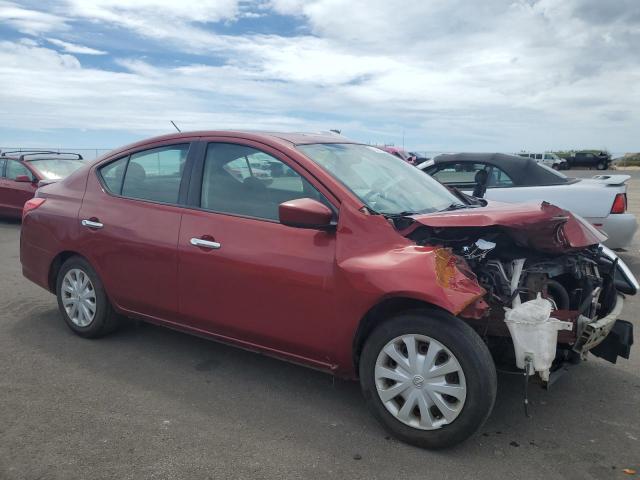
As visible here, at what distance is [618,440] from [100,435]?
2860 mm

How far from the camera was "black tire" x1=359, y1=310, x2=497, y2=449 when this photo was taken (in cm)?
290

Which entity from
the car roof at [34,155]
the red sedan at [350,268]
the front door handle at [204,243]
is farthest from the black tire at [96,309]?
the car roof at [34,155]

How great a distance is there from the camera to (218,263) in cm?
373

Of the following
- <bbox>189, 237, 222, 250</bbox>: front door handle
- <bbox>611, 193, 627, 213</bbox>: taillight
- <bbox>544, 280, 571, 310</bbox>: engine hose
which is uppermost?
<bbox>611, 193, 627, 213</bbox>: taillight

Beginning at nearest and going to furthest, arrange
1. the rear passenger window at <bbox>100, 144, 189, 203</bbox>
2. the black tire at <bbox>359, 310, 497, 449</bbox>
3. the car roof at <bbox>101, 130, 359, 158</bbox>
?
the black tire at <bbox>359, 310, 497, 449</bbox>, the car roof at <bbox>101, 130, 359, 158</bbox>, the rear passenger window at <bbox>100, 144, 189, 203</bbox>

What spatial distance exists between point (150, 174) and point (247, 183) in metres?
0.96

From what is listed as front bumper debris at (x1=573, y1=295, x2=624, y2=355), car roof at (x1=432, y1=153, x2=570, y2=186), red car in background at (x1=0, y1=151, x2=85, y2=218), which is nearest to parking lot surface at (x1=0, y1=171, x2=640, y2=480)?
front bumper debris at (x1=573, y1=295, x2=624, y2=355)

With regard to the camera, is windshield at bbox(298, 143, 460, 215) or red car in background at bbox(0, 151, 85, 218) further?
red car in background at bbox(0, 151, 85, 218)

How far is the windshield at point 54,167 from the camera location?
1148 centimetres

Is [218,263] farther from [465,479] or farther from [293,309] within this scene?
[465,479]

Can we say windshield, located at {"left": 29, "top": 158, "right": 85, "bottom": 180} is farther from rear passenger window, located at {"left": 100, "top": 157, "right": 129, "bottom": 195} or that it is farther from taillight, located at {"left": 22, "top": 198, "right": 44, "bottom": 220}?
rear passenger window, located at {"left": 100, "top": 157, "right": 129, "bottom": 195}

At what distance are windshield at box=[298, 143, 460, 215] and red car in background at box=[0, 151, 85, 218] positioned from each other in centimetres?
894

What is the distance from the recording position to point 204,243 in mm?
3803

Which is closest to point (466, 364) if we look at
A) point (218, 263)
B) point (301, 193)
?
point (301, 193)
